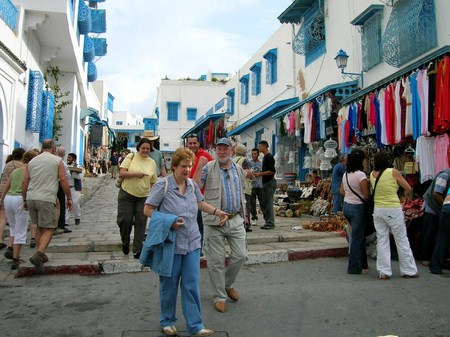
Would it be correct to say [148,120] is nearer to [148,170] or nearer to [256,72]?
[256,72]

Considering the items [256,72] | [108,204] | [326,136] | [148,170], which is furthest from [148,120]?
[148,170]

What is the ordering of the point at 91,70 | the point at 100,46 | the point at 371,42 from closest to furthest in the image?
the point at 371,42
the point at 91,70
the point at 100,46

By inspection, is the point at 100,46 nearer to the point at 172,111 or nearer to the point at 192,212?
the point at 172,111

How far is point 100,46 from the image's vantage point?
72.2 ft

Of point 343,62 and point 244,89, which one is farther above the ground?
point 244,89

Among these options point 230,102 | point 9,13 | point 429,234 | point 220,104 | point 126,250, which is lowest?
point 126,250

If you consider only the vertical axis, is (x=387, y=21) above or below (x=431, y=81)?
above

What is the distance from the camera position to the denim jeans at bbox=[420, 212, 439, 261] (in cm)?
600

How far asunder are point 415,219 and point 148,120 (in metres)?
45.7

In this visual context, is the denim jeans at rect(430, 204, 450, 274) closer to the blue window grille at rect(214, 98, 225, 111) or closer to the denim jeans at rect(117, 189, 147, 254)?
the denim jeans at rect(117, 189, 147, 254)

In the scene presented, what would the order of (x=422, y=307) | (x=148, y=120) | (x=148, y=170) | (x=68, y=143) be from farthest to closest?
(x=148, y=120), (x=68, y=143), (x=148, y=170), (x=422, y=307)

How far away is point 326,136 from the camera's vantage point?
10859 mm

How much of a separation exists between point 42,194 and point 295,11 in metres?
10.5

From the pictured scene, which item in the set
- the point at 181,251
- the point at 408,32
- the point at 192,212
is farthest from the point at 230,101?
the point at 181,251
